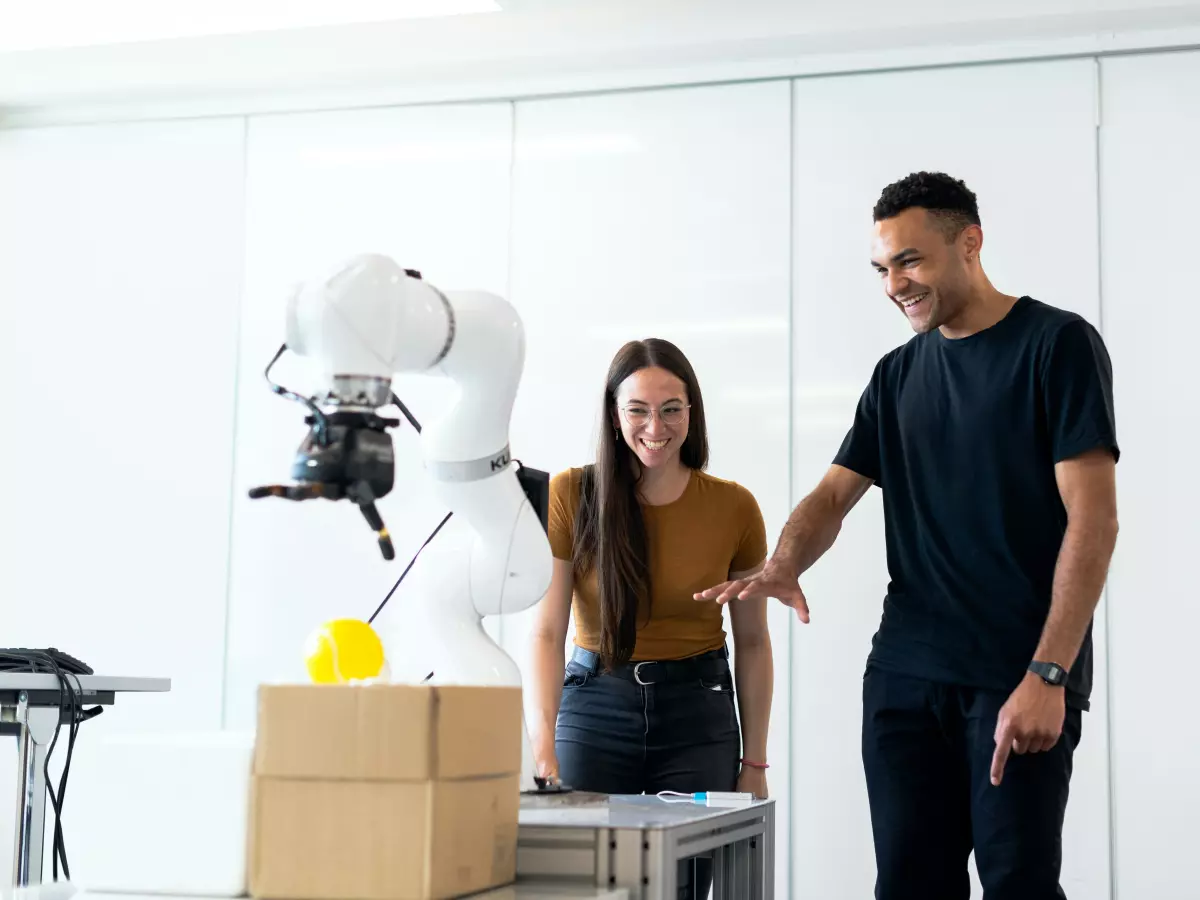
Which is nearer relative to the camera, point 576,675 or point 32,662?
point 576,675

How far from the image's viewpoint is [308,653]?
142 cm

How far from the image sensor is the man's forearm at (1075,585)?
1835 mm

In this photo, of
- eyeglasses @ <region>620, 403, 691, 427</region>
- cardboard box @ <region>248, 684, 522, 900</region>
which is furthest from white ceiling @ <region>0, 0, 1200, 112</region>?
cardboard box @ <region>248, 684, 522, 900</region>

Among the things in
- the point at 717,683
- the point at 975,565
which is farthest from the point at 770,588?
the point at 717,683

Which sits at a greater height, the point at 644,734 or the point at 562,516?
the point at 562,516

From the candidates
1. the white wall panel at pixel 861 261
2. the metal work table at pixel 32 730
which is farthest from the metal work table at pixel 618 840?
the white wall panel at pixel 861 261

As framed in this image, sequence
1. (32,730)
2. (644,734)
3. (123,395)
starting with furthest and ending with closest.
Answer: (123,395) < (32,730) < (644,734)

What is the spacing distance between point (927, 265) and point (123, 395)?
304 cm

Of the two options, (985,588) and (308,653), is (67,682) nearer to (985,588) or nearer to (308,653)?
(308,653)

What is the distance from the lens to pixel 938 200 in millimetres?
2039

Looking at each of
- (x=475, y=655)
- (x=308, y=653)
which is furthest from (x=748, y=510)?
(x=308, y=653)

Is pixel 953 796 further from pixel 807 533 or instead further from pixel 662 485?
pixel 662 485

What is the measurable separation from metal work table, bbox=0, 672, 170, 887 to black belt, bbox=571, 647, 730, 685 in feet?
3.30

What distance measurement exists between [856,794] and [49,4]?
330 cm
